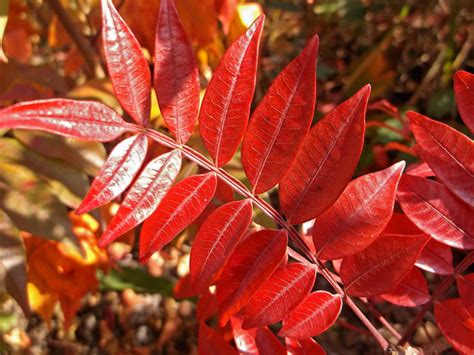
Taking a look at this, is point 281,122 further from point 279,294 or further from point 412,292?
point 412,292

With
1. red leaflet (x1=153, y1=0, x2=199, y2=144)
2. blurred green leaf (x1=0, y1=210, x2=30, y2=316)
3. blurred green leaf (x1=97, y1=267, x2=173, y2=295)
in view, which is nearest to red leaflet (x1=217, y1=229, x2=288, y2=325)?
red leaflet (x1=153, y1=0, x2=199, y2=144)

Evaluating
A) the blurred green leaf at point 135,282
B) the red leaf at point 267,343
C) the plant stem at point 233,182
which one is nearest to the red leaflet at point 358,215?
the plant stem at point 233,182

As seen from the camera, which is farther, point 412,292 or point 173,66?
point 412,292

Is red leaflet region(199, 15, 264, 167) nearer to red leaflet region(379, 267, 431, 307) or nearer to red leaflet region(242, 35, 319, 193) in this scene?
red leaflet region(242, 35, 319, 193)

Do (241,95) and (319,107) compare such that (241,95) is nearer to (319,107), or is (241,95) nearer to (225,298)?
(225,298)

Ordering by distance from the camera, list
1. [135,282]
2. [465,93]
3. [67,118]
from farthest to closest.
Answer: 1. [135,282]
2. [465,93]
3. [67,118]

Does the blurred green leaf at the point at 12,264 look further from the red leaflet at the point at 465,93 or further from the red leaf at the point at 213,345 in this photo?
the red leaflet at the point at 465,93

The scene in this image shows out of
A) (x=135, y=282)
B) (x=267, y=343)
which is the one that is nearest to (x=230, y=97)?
(x=267, y=343)
